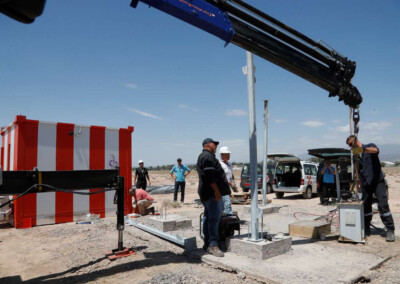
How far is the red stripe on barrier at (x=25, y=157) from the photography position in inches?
296

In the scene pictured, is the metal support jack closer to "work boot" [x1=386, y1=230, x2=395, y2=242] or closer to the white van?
"work boot" [x1=386, y1=230, x2=395, y2=242]

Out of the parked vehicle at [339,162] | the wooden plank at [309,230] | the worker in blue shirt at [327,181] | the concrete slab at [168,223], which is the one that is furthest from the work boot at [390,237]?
the worker in blue shirt at [327,181]

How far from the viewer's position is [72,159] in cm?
834

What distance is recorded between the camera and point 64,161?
8219 millimetres

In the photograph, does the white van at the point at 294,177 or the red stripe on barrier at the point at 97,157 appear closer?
the red stripe on barrier at the point at 97,157

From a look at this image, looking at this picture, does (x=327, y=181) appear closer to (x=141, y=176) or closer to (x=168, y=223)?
(x=141, y=176)

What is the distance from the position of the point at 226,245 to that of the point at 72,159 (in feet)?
16.9

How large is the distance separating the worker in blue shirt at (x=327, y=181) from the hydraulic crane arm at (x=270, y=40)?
585 cm

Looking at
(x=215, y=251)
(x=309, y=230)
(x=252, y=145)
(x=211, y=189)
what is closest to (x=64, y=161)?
(x=211, y=189)

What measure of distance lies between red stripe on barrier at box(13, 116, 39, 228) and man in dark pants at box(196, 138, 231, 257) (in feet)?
16.1

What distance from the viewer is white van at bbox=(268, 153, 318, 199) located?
46.2 feet

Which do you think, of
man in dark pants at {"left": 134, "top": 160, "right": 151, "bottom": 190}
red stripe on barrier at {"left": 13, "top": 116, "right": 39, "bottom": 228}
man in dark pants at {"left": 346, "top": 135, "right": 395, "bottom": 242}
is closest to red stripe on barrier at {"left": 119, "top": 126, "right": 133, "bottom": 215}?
red stripe on barrier at {"left": 13, "top": 116, "right": 39, "bottom": 228}

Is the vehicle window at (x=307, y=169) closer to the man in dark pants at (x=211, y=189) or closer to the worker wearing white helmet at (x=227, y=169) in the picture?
the worker wearing white helmet at (x=227, y=169)

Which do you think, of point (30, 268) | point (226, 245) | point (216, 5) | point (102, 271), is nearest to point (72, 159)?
point (30, 268)
